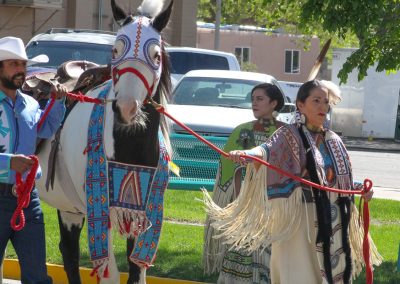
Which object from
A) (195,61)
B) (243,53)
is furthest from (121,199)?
(243,53)

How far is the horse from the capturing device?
6.28m

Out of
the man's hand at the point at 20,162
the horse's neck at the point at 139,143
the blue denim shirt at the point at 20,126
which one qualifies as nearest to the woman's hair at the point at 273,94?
the horse's neck at the point at 139,143

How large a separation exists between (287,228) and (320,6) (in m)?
3.45

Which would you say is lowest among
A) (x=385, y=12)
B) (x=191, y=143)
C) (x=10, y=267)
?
(x=10, y=267)

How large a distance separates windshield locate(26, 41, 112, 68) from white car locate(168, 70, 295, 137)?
4.55 ft

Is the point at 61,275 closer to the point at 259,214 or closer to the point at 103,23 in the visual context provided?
the point at 259,214

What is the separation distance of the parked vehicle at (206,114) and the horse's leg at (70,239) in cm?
276

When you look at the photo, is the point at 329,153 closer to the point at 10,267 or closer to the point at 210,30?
the point at 10,267

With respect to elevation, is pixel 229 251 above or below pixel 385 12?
below

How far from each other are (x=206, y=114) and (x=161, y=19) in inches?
249

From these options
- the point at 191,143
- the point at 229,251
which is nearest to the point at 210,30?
the point at 191,143

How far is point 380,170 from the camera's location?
22.0 meters

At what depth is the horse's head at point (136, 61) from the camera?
237 inches

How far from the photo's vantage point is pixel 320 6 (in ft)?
30.0
